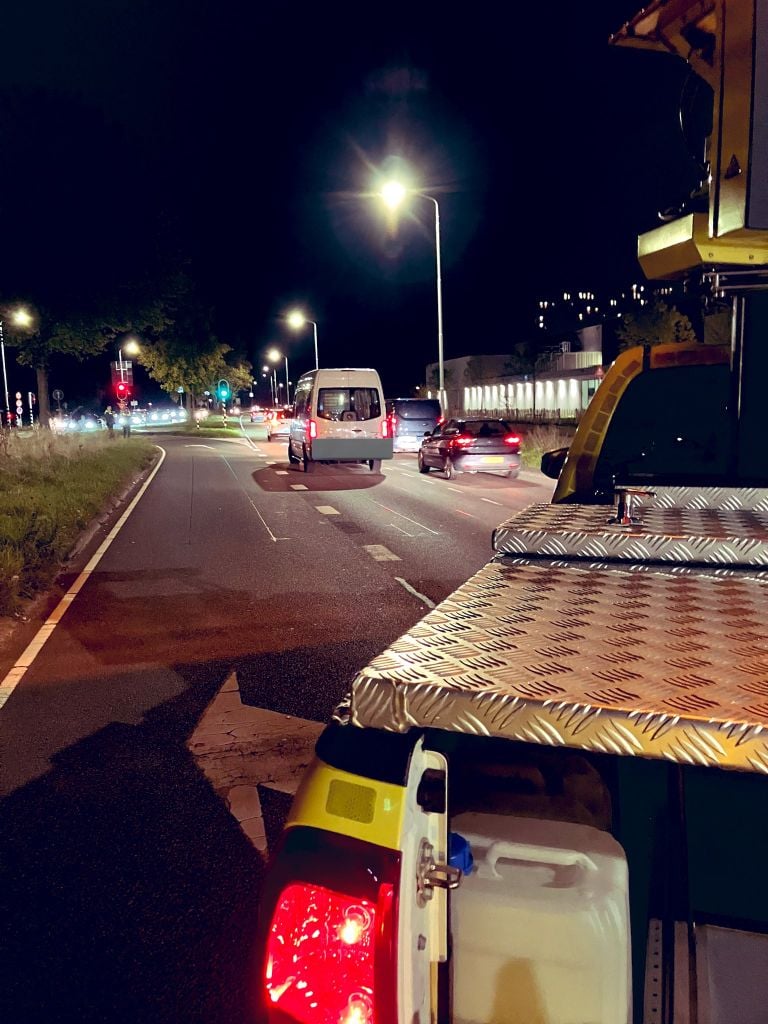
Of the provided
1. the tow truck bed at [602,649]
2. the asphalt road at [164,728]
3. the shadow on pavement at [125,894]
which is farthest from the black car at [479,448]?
the tow truck bed at [602,649]

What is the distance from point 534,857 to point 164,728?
4.08m

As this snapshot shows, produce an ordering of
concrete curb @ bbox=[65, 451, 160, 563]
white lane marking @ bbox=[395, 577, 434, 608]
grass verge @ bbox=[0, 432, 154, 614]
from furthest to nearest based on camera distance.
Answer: concrete curb @ bbox=[65, 451, 160, 563]
grass verge @ bbox=[0, 432, 154, 614]
white lane marking @ bbox=[395, 577, 434, 608]

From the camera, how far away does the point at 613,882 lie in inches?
67.5

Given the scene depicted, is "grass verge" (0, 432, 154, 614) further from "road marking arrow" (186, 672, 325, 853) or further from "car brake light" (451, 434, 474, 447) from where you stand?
"car brake light" (451, 434, 474, 447)

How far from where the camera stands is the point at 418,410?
104 feet

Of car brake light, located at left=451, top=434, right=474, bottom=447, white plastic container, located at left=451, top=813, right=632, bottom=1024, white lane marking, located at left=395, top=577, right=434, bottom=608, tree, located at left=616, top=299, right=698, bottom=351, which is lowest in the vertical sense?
white lane marking, located at left=395, top=577, right=434, bottom=608

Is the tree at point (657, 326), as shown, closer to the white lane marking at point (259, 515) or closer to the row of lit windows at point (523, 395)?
the row of lit windows at point (523, 395)

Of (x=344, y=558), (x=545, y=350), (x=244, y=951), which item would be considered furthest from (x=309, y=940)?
(x=545, y=350)

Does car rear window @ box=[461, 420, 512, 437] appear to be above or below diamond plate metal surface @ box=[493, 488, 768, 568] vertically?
below

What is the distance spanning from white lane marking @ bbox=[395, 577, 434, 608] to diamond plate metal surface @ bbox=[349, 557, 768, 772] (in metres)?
6.13

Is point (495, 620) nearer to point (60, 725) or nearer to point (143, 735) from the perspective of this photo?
point (143, 735)

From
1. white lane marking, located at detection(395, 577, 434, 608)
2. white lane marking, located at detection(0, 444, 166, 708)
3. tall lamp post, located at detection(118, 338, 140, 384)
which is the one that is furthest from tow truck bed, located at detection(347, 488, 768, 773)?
tall lamp post, located at detection(118, 338, 140, 384)

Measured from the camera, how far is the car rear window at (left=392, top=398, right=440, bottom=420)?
3147 cm

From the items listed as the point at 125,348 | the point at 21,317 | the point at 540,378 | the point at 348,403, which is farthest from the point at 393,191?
the point at 540,378
